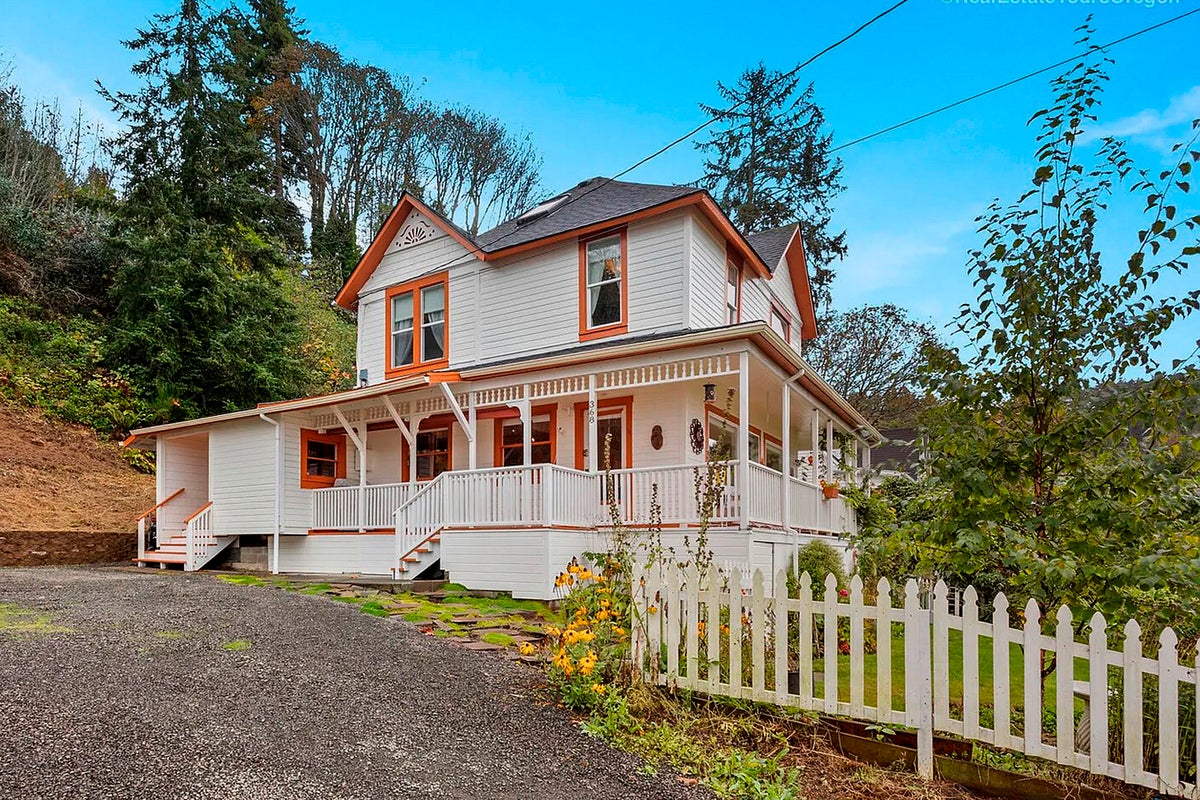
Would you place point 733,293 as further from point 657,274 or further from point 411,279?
point 411,279

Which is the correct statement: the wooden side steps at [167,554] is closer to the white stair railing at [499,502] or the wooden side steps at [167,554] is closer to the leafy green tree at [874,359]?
the white stair railing at [499,502]

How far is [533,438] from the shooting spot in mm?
13562

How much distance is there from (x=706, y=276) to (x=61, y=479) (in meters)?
14.6

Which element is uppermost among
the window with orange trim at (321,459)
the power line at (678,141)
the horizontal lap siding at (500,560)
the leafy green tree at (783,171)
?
the leafy green tree at (783,171)

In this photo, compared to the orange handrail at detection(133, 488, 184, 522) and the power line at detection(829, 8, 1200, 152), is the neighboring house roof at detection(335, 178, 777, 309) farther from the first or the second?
the orange handrail at detection(133, 488, 184, 522)

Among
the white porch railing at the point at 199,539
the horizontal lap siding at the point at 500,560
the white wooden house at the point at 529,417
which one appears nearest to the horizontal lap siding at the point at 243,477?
the white wooden house at the point at 529,417

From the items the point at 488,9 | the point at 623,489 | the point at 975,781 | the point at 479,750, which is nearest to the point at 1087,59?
the point at 975,781

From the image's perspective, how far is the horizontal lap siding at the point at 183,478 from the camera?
15.8 meters

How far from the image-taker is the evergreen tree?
19625 mm

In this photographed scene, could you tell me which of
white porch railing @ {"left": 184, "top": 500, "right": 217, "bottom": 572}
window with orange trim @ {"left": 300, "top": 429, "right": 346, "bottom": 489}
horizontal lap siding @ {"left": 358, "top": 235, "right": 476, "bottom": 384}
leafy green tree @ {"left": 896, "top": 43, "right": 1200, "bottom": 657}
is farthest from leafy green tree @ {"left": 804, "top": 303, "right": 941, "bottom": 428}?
leafy green tree @ {"left": 896, "top": 43, "right": 1200, "bottom": 657}

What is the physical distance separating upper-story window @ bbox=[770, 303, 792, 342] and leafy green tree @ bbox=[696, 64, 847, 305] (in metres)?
15.2

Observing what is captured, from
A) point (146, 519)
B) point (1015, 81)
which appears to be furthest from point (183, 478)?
point (1015, 81)

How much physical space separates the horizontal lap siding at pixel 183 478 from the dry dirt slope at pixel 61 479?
105 centimetres

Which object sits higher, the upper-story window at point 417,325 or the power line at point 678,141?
the power line at point 678,141
